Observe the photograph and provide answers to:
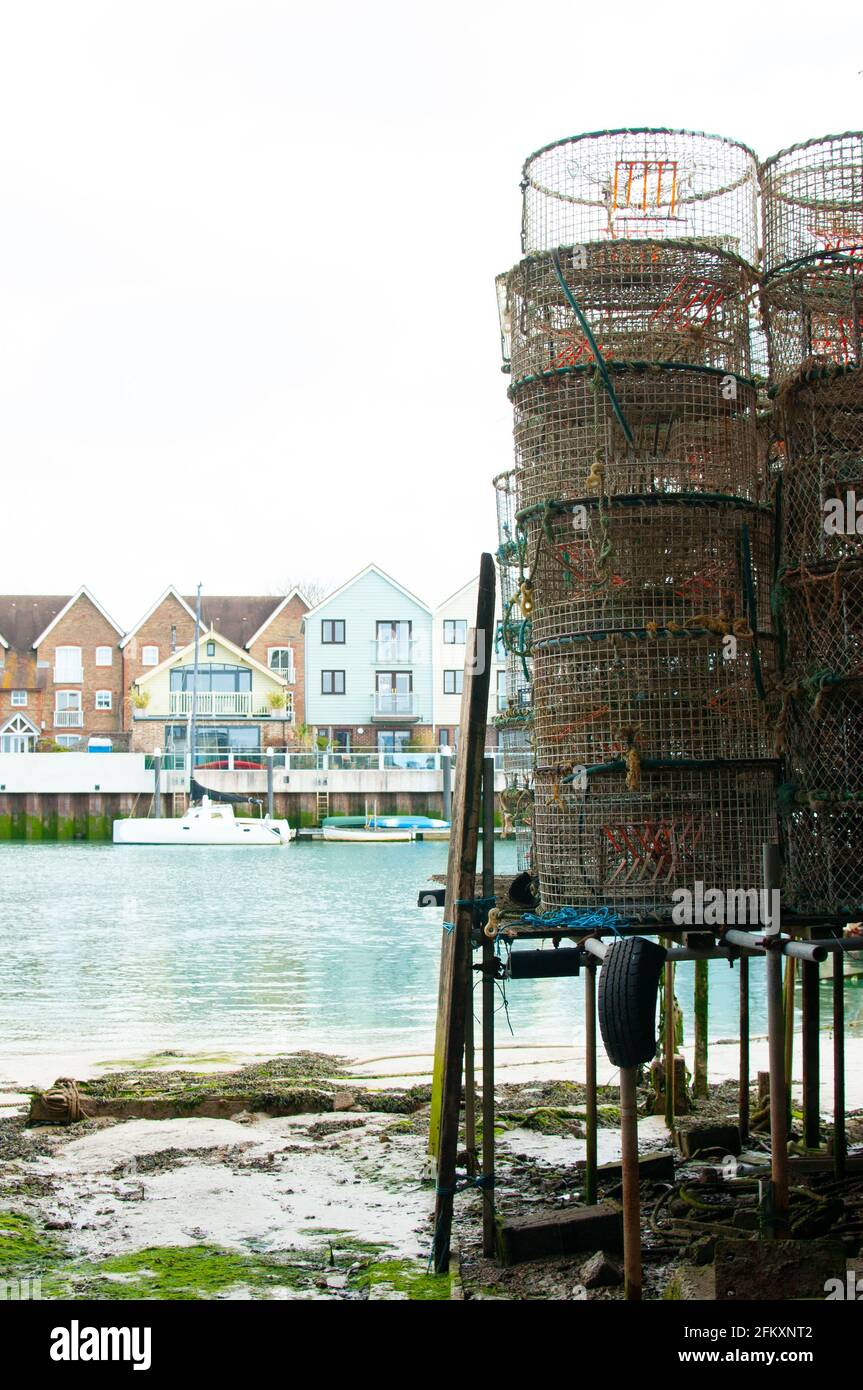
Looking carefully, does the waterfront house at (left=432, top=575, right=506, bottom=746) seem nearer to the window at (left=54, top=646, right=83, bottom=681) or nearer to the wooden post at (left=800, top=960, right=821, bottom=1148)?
the window at (left=54, top=646, right=83, bottom=681)

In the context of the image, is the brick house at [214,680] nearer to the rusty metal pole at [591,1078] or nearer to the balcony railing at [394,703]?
the balcony railing at [394,703]

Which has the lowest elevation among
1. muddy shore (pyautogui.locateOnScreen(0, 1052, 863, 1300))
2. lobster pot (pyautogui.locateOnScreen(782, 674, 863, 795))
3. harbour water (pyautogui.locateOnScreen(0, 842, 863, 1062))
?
harbour water (pyautogui.locateOnScreen(0, 842, 863, 1062))

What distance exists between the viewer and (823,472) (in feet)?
35.0

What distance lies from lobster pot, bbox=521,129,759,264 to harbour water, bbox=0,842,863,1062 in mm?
12171

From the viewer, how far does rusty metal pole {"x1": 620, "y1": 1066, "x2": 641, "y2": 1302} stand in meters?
7.80

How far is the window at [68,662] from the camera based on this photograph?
86688 mm

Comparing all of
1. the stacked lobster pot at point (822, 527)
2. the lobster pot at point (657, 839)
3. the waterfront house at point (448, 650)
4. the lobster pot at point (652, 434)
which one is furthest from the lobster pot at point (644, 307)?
the waterfront house at point (448, 650)

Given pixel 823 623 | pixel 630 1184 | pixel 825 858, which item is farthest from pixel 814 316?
pixel 630 1184

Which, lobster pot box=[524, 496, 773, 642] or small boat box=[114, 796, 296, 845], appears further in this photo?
small boat box=[114, 796, 296, 845]

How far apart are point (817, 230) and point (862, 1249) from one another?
7.76 meters

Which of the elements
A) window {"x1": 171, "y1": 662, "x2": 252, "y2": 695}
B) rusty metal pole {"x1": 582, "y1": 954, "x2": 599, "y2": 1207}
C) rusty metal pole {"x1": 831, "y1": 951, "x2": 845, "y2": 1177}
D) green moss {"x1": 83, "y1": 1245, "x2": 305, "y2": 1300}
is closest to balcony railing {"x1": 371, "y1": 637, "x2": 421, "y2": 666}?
window {"x1": 171, "y1": 662, "x2": 252, "y2": 695}

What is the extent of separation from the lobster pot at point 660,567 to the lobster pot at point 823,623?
0.31 m

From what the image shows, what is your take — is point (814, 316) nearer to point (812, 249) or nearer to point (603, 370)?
point (812, 249)

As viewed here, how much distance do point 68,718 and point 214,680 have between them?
32.4 ft
